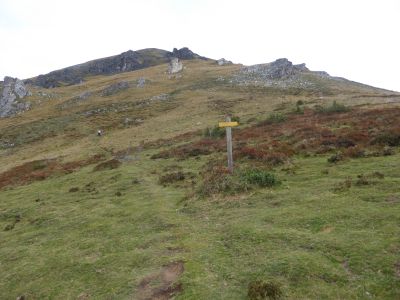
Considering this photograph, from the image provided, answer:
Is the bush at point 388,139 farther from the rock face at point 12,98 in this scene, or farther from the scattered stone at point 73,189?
the rock face at point 12,98

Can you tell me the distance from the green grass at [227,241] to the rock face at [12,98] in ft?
329

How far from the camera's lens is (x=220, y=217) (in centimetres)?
1814

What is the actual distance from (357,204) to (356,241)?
3731mm

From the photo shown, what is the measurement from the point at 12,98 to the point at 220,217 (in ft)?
403

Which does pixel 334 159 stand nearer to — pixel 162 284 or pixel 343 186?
pixel 343 186

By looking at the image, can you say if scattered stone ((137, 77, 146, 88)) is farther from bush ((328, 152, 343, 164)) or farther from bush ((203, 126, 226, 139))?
bush ((328, 152, 343, 164))

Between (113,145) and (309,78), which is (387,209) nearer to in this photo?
(113,145)

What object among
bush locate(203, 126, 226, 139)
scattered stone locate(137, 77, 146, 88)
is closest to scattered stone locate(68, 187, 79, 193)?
bush locate(203, 126, 226, 139)

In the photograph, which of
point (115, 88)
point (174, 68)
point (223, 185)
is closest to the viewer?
point (223, 185)

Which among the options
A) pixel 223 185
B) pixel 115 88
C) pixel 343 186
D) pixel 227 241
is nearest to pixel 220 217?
A: pixel 227 241

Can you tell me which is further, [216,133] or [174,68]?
[174,68]

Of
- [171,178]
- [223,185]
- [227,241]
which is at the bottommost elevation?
[171,178]

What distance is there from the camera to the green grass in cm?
1163

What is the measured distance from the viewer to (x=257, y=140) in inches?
1474
